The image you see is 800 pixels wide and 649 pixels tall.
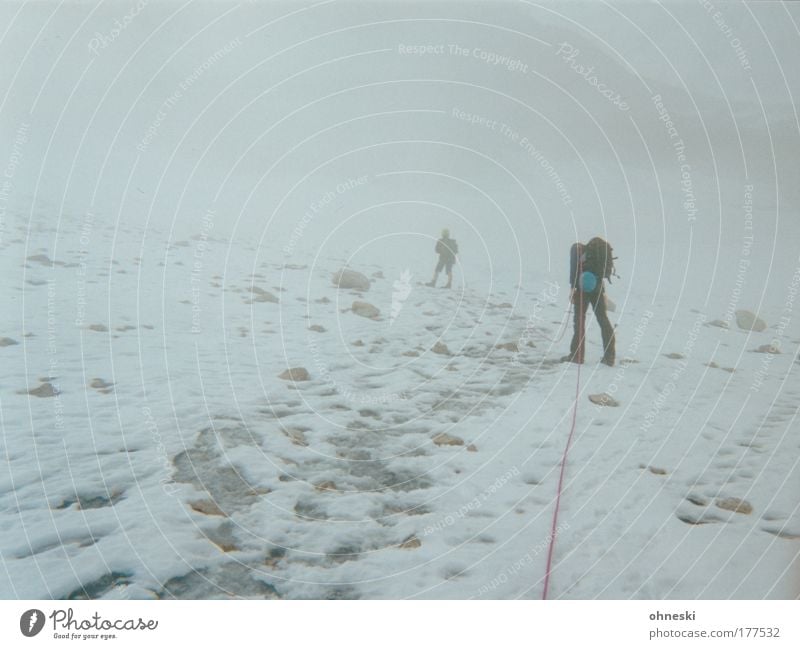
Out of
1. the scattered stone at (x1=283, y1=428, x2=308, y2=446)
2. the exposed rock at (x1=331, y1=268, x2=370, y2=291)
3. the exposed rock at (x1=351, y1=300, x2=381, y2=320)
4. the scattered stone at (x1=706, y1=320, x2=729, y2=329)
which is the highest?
the exposed rock at (x1=331, y1=268, x2=370, y2=291)

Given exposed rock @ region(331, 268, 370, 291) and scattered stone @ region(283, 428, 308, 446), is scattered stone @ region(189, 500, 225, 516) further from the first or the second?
exposed rock @ region(331, 268, 370, 291)

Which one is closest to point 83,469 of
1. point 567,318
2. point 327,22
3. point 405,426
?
point 405,426

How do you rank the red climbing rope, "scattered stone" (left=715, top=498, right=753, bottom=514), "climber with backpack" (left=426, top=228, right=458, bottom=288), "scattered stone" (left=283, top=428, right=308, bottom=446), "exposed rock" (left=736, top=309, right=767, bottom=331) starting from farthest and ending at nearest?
"climber with backpack" (left=426, top=228, right=458, bottom=288), "exposed rock" (left=736, top=309, right=767, bottom=331), "scattered stone" (left=283, top=428, right=308, bottom=446), "scattered stone" (left=715, top=498, right=753, bottom=514), the red climbing rope

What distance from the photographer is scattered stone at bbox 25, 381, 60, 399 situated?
164 cm

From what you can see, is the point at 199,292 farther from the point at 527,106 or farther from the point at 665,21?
the point at 665,21

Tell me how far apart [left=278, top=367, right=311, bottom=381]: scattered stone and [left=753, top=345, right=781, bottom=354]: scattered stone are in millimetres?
1639

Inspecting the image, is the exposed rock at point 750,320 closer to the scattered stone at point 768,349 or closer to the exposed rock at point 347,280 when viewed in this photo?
the scattered stone at point 768,349

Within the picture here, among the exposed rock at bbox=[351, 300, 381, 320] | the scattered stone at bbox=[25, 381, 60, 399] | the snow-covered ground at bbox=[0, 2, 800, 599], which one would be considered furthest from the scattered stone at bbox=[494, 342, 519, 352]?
the scattered stone at bbox=[25, 381, 60, 399]

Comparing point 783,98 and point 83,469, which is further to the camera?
point 783,98

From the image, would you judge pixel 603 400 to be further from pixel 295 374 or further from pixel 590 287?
pixel 295 374

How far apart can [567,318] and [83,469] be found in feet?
5.99

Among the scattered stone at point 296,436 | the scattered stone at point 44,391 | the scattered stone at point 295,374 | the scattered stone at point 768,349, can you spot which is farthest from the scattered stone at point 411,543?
the scattered stone at point 768,349

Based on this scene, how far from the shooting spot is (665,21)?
5.84 feet

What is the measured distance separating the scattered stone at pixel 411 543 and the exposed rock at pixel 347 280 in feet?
3.18
